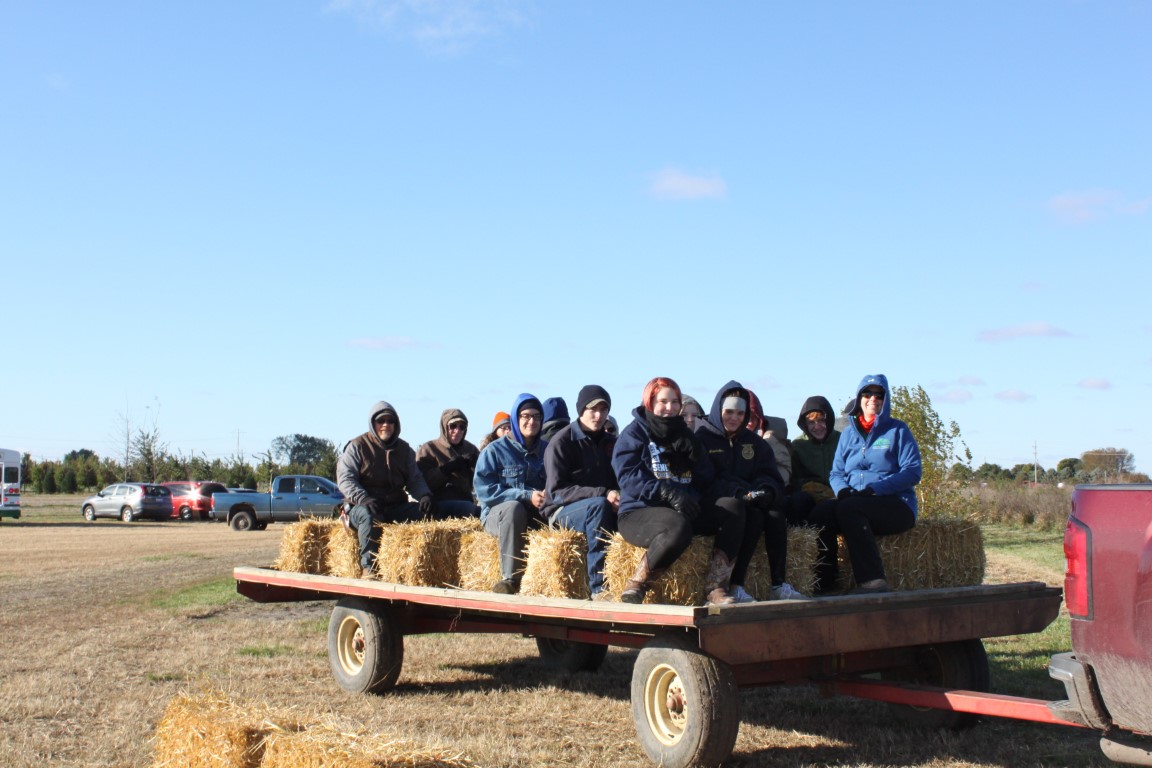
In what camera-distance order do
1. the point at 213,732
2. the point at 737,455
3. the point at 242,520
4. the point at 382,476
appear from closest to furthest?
the point at 213,732, the point at 737,455, the point at 382,476, the point at 242,520

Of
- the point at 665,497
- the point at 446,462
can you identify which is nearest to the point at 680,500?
the point at 665,497

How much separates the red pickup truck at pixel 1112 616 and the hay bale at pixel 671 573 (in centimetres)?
193

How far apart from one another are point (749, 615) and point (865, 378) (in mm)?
2166

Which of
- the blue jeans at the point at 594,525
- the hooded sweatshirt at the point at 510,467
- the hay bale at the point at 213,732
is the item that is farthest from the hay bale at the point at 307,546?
the hay bale at the point at 213,732

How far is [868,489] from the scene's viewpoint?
6.57 m

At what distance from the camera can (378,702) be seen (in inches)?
297

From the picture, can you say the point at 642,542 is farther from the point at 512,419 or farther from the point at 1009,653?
the point at 1009,653

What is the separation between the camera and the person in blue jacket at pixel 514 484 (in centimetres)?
673

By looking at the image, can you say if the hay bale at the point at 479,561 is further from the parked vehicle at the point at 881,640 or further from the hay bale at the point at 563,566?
the hay bale at the point at 563,566

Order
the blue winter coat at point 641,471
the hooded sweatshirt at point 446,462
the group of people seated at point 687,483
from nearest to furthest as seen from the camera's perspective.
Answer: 1. the group of people seated at point 687,483
2. the blue winter coat at point 641,471
3. the hooded sweatshirt at point 446,462

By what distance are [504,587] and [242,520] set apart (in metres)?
31.0

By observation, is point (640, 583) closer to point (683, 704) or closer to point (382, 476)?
point (683, 704)

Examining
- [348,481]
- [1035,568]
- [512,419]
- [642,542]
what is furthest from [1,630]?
[1035,568]

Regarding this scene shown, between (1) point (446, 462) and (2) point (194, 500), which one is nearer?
(1) point (446, 462)
